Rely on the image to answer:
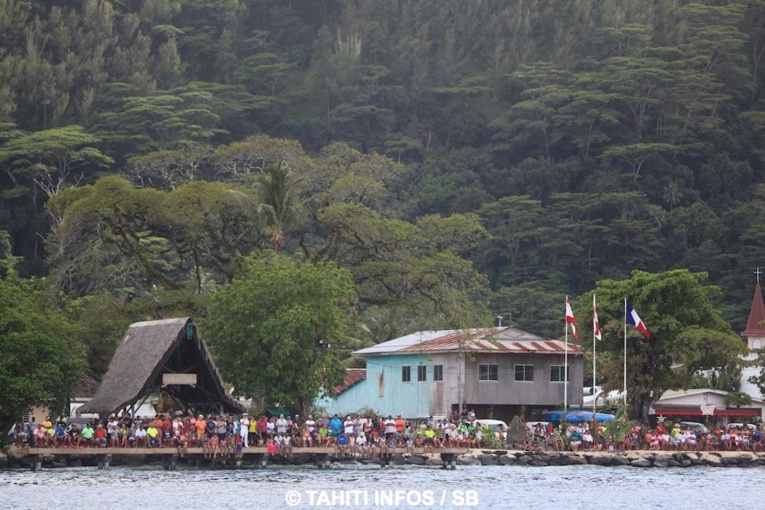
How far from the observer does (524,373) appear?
75000 millimetres

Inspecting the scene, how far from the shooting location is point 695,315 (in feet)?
235

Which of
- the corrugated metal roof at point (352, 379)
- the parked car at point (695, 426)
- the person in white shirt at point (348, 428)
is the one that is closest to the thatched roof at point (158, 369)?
the person in white shirt at point (348, 428)

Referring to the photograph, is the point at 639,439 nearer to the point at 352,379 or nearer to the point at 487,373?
the point at 487,373

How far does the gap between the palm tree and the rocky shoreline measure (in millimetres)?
14943

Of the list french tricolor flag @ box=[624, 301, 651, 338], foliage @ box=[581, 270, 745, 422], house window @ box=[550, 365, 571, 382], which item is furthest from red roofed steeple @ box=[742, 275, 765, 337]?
french tricolor flag @ box=[624, 301, 651, 338]

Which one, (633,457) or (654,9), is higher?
(654,9)

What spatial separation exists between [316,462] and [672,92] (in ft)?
258

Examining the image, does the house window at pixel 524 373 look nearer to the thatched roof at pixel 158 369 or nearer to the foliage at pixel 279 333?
the foliage at pixel 279 333

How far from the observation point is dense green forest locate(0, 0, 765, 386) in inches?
4427

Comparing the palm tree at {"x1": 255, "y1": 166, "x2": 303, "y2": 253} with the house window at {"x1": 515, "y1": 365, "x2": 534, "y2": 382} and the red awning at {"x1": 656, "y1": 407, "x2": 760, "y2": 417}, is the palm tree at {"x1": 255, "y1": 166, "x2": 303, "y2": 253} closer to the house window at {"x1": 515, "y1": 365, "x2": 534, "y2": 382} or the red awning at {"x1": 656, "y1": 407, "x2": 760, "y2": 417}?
the house window at {"x1": 515, "y1": 365, "x2": 534, "y2": 382}

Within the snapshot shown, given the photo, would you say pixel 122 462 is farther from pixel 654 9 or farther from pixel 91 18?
pixel 654 9

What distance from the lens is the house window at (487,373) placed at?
74.4 metres

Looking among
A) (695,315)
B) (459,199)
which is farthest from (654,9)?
(695,315)

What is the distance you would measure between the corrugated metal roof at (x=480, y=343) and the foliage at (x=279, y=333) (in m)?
9.87
